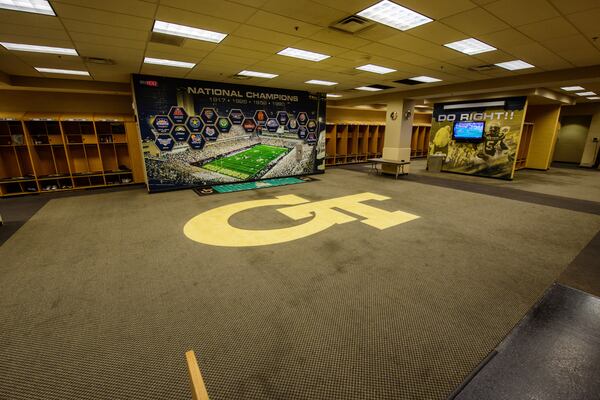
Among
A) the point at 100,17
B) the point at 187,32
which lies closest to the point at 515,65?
the point at 187,32

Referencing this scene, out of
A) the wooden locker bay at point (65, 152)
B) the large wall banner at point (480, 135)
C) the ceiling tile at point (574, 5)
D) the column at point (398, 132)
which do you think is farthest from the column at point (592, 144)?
the wooden locker bay at point (65, 152)

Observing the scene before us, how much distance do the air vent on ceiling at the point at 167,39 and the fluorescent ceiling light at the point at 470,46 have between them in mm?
4092

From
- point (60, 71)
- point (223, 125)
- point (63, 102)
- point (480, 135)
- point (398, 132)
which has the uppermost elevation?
point (60, 71)

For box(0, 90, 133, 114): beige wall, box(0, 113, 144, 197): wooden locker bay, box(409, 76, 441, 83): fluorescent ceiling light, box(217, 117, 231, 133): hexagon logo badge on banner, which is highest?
box(409, 76, 441, 83): fluorescent ceiling light

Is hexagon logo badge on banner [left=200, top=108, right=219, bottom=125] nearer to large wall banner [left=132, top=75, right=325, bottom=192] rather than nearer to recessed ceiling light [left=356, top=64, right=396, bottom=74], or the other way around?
large wall banner [left=132, top=75, right=325, bottom=192]

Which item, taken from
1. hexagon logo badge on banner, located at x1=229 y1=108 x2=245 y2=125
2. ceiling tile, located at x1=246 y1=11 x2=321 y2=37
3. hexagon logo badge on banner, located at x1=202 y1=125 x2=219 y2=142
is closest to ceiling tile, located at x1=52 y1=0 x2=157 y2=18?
ceiling tile, located at x1=246 y1=11 x2=321 y2=37

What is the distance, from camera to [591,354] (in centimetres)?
197

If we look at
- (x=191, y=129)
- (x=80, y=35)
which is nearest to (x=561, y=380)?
(x=80, y=35)

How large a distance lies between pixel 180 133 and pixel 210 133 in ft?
2.65

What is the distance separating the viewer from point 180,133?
7.16 m

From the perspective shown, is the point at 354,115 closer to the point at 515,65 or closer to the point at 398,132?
the point at 398,132

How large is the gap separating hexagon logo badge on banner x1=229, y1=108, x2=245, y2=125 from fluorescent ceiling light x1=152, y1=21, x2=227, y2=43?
385 centimetres

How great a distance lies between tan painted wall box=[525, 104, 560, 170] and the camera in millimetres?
11180

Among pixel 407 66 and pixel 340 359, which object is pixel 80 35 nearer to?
pixel 340 359
